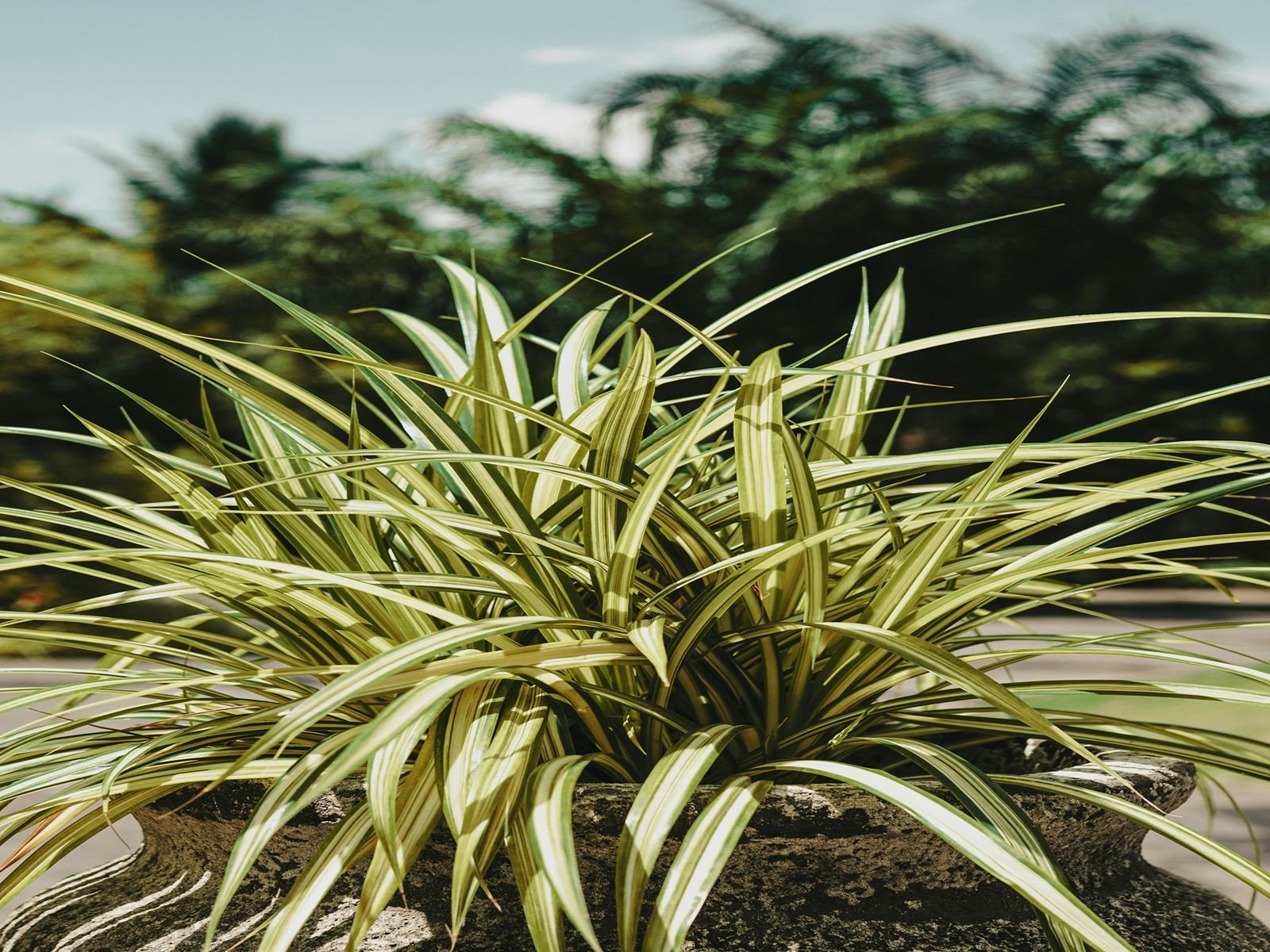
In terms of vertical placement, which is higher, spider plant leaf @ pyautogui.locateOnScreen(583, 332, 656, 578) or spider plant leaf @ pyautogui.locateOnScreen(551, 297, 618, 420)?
spider plant leaf @ pyautogui.locateOnScreen(583, 332, 656, 578)

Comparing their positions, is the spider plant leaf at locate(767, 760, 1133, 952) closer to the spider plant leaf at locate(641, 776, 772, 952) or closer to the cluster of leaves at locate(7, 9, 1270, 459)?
the spider plant leaf at locate(641, 776, 772, 952)

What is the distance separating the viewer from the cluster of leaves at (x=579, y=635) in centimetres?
66

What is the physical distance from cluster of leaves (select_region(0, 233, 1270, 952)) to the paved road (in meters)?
0.13

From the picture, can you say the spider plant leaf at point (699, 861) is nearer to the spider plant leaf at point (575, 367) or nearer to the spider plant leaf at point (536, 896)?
the spider plant leaf at point (536, 896)

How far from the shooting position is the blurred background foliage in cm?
647

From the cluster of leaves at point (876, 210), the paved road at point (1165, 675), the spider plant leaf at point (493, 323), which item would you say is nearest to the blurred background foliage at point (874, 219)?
the cluster of leaves at point (876, 210)

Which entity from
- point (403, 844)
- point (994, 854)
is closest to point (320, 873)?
point (403, 844)

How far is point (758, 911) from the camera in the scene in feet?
2.40

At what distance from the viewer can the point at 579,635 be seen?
869mm

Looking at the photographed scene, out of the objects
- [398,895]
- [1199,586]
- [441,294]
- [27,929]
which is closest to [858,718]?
[398,895]

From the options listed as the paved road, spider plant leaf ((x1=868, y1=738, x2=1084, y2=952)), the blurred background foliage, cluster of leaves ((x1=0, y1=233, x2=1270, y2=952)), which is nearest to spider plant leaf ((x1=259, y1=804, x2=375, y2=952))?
cluster of leaves ((x1=0, y1=233, x2=1270, y2=952))

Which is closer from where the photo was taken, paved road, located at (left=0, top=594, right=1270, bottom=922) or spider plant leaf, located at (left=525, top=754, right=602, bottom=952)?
spider plant leaf, located at (left=525, top=754, right=602, bottom=952)

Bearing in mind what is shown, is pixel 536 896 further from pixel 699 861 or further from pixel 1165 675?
pixel 1165 675

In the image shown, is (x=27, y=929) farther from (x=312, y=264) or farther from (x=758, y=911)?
(x=312, y=264)
